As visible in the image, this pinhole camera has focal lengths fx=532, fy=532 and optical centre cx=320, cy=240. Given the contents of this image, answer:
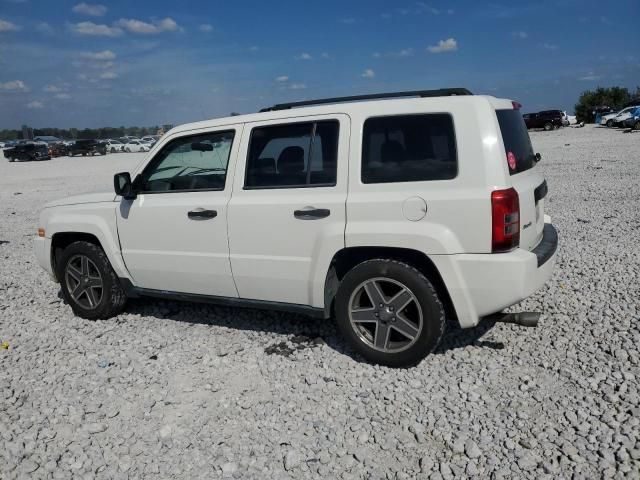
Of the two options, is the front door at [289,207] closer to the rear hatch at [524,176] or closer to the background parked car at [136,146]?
the rear hatch at [524,176]

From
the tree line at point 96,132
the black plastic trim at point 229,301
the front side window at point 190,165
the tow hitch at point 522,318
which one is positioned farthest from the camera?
the tree line at point 96,132

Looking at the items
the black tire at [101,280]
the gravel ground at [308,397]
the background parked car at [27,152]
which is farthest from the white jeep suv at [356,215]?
the background parked car at [27,152]

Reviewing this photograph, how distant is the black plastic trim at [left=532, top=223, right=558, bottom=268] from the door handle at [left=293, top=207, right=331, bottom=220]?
5.12 feet

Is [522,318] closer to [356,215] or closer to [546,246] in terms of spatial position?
[546,246]

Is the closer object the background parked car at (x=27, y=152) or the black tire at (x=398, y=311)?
the black tire at (x=398, y=311)

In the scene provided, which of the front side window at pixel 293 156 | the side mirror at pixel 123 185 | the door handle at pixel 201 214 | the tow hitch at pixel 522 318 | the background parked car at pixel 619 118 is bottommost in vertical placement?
the tow hitch at pixel 522 318

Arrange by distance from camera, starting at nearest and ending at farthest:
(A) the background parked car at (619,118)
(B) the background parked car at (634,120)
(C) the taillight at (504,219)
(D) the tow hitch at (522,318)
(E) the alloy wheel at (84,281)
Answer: (C) the taillight at (504,219) → (D) the tow hitch at (522,318) → (E) the alloy wheel at (84,281) → (B) the background parked car at (634,120) → (A) the background parked car at (619,118)

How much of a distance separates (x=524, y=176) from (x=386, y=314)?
143 cm

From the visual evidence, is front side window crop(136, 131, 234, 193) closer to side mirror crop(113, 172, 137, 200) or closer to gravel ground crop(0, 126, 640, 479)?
side mirror crop(113, 172, 137, 200)

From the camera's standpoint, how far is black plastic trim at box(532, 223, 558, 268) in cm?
386

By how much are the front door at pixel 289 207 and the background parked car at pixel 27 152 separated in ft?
135

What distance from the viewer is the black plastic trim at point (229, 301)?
4211 millimetres

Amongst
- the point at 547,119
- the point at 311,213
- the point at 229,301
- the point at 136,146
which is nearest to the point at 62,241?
the point at 229,301

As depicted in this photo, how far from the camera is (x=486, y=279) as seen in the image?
11.6 feet
